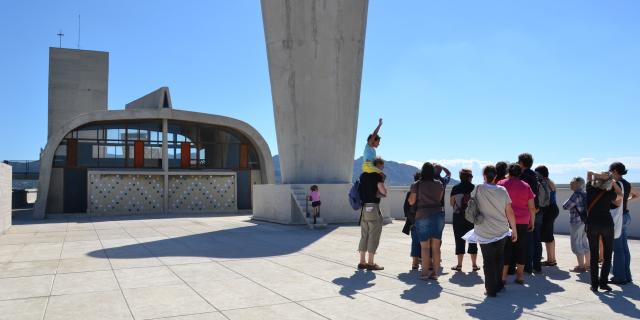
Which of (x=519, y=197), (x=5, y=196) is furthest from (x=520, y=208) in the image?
(x=5, y=196)

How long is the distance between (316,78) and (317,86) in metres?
0.23

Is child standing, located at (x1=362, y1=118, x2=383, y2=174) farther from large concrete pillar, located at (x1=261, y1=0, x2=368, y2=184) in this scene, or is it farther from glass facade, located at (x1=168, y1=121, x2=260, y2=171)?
glass facade, located at (x1=168, y1=121, x2=260, y2=171)

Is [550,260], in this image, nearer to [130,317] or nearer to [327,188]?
[130,317]

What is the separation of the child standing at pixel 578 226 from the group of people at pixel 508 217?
0.01 m

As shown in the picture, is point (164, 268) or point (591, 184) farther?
point (164, 268)

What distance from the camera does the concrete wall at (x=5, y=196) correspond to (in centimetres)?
1393

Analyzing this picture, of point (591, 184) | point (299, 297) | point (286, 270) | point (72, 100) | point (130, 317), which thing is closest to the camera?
point (130, 317)

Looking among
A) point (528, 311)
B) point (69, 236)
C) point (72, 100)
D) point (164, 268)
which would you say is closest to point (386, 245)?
point (164, 268)

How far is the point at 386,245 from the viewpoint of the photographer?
1053 cm

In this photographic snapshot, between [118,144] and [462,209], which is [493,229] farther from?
[118,144]

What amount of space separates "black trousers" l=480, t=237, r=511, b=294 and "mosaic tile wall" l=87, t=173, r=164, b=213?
2024cm

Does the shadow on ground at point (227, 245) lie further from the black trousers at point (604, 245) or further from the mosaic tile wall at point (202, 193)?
the mosaic tile wall at point (202, 193)

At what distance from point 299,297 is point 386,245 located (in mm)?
5055

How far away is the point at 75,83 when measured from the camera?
135ft
